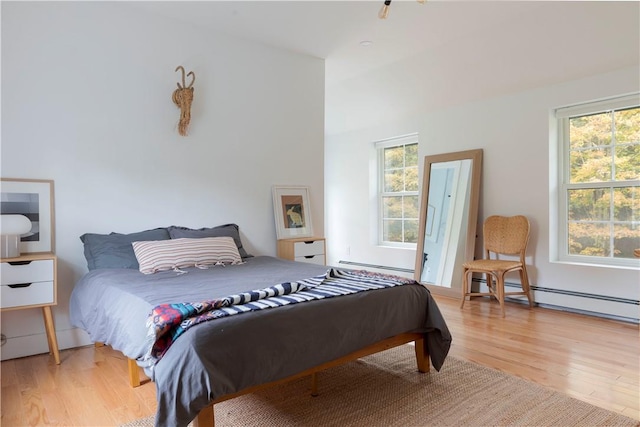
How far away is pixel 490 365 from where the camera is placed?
8.85 ft

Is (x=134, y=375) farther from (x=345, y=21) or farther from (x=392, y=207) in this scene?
(x=392, y=207)

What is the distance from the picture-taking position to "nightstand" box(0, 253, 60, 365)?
258cm

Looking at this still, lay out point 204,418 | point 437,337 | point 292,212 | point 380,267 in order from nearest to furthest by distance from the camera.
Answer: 1. point 204,418
2. point 437,337
3. point 292,212
4. point 380,267

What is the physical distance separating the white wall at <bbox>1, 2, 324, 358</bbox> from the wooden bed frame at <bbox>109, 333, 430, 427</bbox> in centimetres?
108

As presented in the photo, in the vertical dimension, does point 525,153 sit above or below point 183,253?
above

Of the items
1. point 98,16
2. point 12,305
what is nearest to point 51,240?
point 12,305

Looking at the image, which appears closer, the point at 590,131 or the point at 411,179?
the point at 590,131

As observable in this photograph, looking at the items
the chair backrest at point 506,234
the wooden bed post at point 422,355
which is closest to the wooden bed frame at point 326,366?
the wooden bed post at point 422,355

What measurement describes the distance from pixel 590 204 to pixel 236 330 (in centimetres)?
374

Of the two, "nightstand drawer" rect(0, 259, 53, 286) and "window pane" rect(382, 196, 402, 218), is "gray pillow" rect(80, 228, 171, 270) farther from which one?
"window pane" rect(382, 196, 402, 218)

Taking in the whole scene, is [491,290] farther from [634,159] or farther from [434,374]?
[434,374]

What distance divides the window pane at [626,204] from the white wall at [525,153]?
499 mm

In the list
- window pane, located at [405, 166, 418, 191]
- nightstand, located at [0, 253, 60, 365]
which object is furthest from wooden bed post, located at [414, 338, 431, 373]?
window pane, located at [405, 166, 418, 191]

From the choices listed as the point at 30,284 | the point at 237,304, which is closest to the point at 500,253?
the point at 237,304
